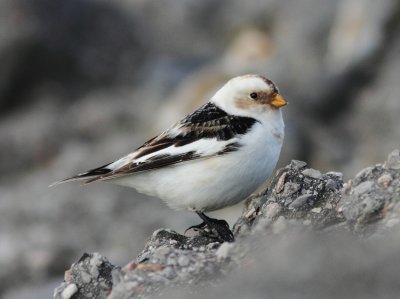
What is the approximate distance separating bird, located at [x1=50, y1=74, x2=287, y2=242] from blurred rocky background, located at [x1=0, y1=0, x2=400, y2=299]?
3.29m

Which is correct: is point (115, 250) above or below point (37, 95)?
below

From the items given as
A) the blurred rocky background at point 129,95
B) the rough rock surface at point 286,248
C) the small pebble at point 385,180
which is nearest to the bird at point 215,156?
the rough rock surface at point 286,248

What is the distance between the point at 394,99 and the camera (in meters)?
13.5

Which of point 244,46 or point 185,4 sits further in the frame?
point 185,4

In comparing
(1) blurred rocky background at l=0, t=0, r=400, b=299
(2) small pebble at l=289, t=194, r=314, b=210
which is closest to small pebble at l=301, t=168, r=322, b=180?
(2) small pebble at l=289, t=194, r=314, b=210

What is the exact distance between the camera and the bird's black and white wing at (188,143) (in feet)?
22.1

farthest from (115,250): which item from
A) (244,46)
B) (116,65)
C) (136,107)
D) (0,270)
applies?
(244,46)

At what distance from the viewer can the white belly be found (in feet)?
21.3

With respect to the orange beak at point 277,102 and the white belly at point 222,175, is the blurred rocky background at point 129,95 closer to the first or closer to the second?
the white belly at point 222,175

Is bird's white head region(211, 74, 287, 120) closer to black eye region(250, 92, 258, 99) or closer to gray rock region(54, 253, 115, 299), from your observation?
black eye region(250, 92, 258, 99)

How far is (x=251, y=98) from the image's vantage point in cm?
703

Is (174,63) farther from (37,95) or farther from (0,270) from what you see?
(0,270)

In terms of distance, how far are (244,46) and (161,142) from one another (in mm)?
11414

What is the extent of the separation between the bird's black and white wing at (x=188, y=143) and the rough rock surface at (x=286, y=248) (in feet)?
1.85
